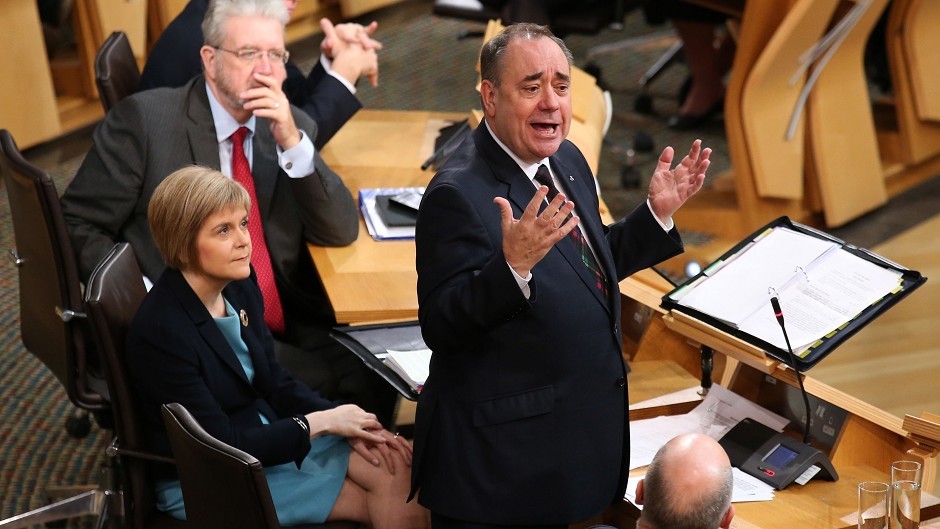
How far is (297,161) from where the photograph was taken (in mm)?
3047

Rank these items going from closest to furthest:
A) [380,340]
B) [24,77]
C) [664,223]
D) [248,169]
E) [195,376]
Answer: [664,223]
[195,376]
[380,340]
[248,169]
[24,77]

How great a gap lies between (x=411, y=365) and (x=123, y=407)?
0.60m

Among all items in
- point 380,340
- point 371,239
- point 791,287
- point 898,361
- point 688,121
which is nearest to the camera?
point 791,287

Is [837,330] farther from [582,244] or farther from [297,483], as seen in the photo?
[297,483]

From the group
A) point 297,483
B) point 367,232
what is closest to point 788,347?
point 297,483

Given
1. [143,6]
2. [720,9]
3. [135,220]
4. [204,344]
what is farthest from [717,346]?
[143,6]

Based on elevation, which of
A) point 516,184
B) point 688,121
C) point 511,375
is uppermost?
point 516,184

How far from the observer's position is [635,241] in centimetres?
229

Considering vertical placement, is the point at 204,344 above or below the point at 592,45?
above

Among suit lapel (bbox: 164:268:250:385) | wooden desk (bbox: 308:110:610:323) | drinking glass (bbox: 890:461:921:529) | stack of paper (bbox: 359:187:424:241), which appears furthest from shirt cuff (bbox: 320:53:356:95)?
drinking glass (bbox: 890:461:921:529)

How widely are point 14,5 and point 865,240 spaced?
3686mm

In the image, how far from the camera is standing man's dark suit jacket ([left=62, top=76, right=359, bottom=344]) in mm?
2980

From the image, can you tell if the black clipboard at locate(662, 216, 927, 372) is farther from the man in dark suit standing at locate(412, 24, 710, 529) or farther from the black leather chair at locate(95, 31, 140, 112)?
the black leather chair at locate(95, 31, 140, 112)

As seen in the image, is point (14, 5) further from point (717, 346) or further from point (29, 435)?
point (717, 346)
